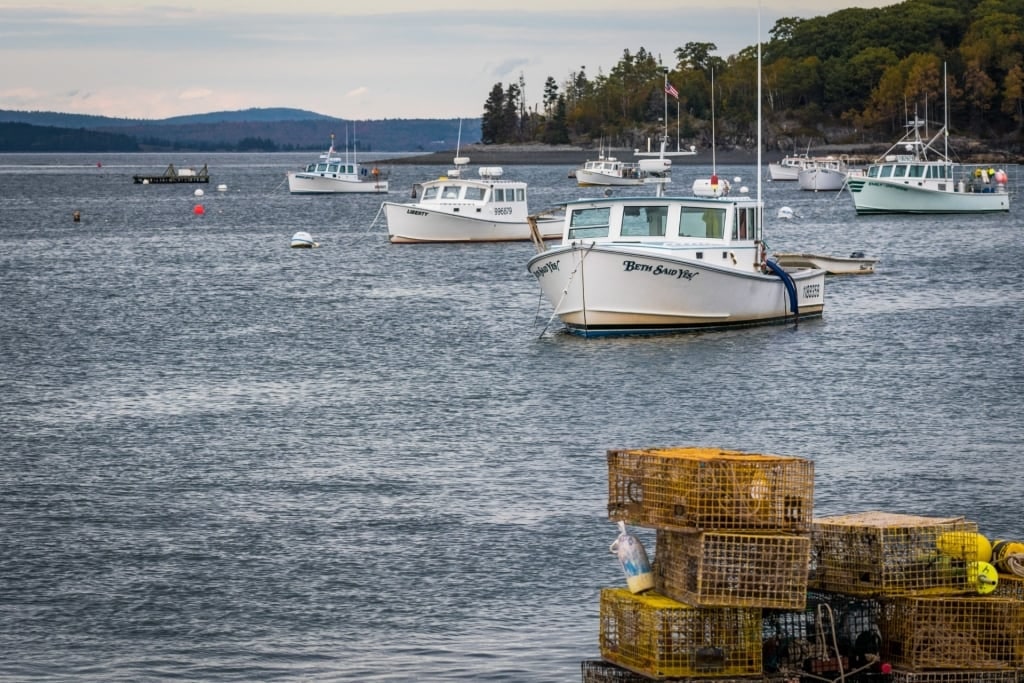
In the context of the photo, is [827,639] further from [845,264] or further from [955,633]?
[845,264]

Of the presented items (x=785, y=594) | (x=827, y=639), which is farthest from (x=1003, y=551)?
(x=785, y=594)

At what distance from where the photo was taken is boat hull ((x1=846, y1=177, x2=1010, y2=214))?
8169 centimetres

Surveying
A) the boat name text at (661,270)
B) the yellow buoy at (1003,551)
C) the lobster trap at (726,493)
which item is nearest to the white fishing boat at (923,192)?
the boat name text at (661,270)

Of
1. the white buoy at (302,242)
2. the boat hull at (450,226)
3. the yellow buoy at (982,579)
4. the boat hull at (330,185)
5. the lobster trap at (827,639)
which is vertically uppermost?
the boat hull at (330,185)

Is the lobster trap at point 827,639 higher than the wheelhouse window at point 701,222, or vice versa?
the wheelhouse window at point 701,222

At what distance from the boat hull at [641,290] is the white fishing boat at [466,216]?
29243 mm

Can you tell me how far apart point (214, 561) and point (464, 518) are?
3052mm

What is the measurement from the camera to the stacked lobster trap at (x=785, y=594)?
12008 millimetres

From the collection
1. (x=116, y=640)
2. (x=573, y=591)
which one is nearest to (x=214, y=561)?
(x=116, y=640)

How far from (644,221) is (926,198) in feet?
164

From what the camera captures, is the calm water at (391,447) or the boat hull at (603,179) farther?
the boat hull at (603,179)

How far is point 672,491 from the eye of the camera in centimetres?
1252

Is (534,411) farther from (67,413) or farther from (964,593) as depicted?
(964,593)

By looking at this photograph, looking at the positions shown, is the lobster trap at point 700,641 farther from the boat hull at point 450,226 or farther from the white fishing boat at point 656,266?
the boat hull at point 450,226
